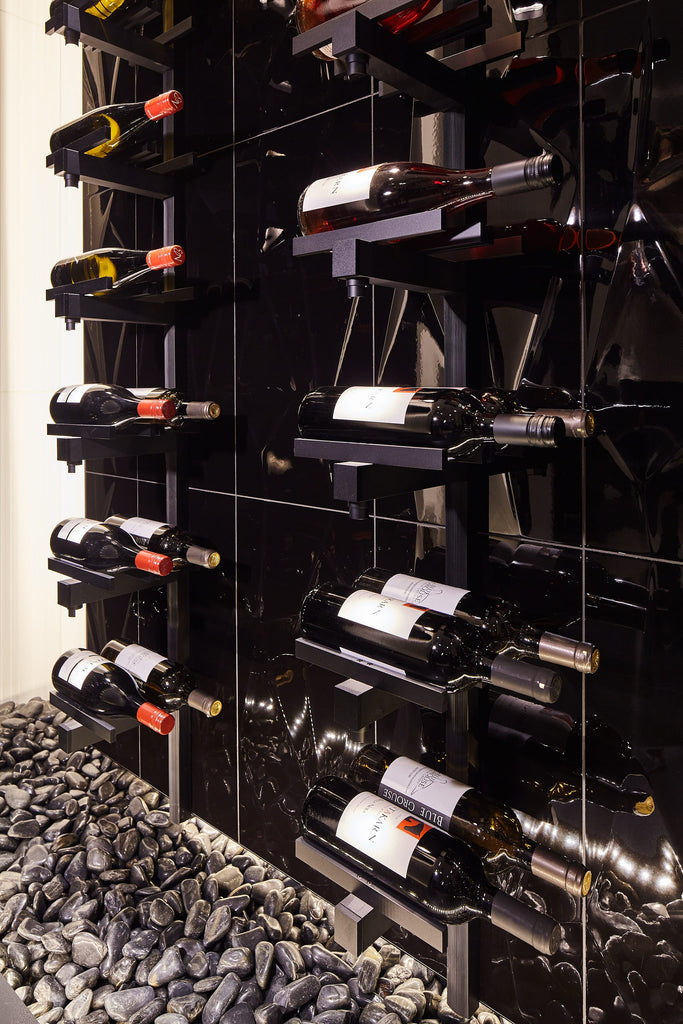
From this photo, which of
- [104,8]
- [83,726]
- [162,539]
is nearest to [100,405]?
[162,539]

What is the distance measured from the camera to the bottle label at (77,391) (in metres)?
1.61

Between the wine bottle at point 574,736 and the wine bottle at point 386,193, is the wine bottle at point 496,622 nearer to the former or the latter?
the wine bottle at point 574,736

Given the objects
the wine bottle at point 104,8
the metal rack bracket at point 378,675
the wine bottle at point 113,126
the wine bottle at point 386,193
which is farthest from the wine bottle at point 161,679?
the wine bottle at point 104,8

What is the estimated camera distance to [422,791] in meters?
1.05

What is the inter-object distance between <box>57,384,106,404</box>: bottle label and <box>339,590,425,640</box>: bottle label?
0.86 metres

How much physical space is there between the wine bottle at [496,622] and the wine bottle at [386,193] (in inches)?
19.7

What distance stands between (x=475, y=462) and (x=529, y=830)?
0.57 meters

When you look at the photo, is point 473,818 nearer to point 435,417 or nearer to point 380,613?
point 380,613

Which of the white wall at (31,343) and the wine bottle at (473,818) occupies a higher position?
the white wall at (31,343)

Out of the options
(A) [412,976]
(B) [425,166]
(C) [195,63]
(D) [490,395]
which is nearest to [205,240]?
(C) [195,63]

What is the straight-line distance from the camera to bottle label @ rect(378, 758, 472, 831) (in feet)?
3.34

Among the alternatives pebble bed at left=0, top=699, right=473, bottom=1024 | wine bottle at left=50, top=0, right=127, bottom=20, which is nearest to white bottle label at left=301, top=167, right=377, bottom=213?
wine bottle at left=50, top=0, right=127, bottom=20

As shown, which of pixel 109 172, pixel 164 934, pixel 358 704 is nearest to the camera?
pixel 358 704

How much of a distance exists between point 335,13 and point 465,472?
668 millimetres
